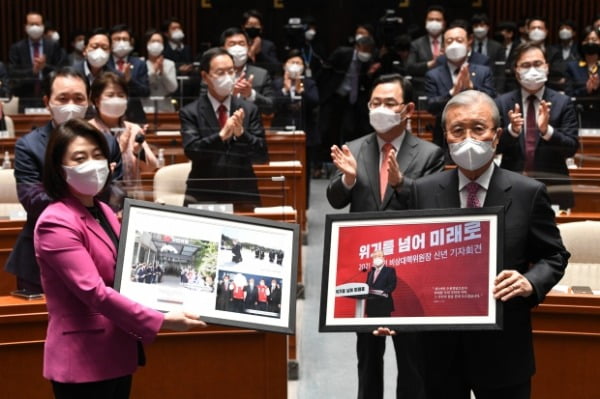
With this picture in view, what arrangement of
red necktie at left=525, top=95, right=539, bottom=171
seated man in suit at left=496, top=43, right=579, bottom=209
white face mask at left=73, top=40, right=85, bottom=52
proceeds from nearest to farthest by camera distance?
1. seated man in suit at left=496, top=43, right=579, bottom=209
2. red necktie at left=525, top=95, right=539, bottom=171
3. white face mask at left=73, top=40, right=85, bottom=52

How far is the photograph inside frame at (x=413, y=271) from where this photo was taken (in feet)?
10.1

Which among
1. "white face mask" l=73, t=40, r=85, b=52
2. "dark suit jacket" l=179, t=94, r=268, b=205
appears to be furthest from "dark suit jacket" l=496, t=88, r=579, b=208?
"white face mask" l=73, t=40, r=85, b=52

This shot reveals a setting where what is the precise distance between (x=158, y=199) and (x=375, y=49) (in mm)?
5566

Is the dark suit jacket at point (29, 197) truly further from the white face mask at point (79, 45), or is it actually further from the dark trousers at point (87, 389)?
the white face mask at point (79, 45)

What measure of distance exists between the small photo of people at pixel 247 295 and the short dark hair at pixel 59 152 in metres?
0.56

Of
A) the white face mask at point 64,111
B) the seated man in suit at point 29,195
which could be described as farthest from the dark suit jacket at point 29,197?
the white face mask at point 64,111

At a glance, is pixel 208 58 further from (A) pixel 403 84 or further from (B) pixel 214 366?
(B) pixel 214 366

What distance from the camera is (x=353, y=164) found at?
410 cm

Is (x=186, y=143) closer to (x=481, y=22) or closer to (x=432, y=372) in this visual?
(x=432, y=372)

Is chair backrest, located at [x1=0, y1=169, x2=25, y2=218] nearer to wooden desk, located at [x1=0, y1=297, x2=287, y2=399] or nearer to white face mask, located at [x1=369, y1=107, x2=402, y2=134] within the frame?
wooden desk, located at [x1=0, y1=297, x2=287, y2=399]

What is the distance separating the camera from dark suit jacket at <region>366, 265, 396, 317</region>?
3150mm

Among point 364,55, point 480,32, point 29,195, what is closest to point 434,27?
point 364,55

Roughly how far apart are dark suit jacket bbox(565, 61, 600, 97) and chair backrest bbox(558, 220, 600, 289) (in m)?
4.70

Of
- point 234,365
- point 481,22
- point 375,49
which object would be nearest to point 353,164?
point 234,365
